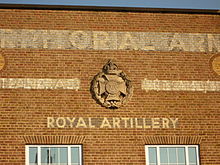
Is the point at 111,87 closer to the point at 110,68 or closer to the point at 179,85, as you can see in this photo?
the point at 110,68

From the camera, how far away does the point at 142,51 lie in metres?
24.2

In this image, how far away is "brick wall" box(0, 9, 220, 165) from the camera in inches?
897

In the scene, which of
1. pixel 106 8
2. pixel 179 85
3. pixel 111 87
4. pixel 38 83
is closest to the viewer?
pixel 38 83

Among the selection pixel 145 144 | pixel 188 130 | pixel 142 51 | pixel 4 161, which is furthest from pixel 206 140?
pixel 4 161

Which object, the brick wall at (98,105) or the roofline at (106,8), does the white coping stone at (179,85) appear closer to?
the brick wall at (98,105)

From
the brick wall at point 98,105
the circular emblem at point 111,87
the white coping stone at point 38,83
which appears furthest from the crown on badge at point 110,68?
the white coping stone at point 38,83

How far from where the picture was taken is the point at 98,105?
76.6 feet

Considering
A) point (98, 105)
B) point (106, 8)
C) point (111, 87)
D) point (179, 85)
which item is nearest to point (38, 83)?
point (98, 105)

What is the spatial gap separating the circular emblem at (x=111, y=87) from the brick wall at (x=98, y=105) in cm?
22

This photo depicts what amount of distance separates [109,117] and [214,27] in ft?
18.7

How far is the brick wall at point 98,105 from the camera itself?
22.8 m

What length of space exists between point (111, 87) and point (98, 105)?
0.83 m

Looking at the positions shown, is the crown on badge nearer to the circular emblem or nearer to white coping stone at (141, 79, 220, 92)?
the circular emblem

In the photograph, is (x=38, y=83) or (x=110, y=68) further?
(x=110, y=68)
